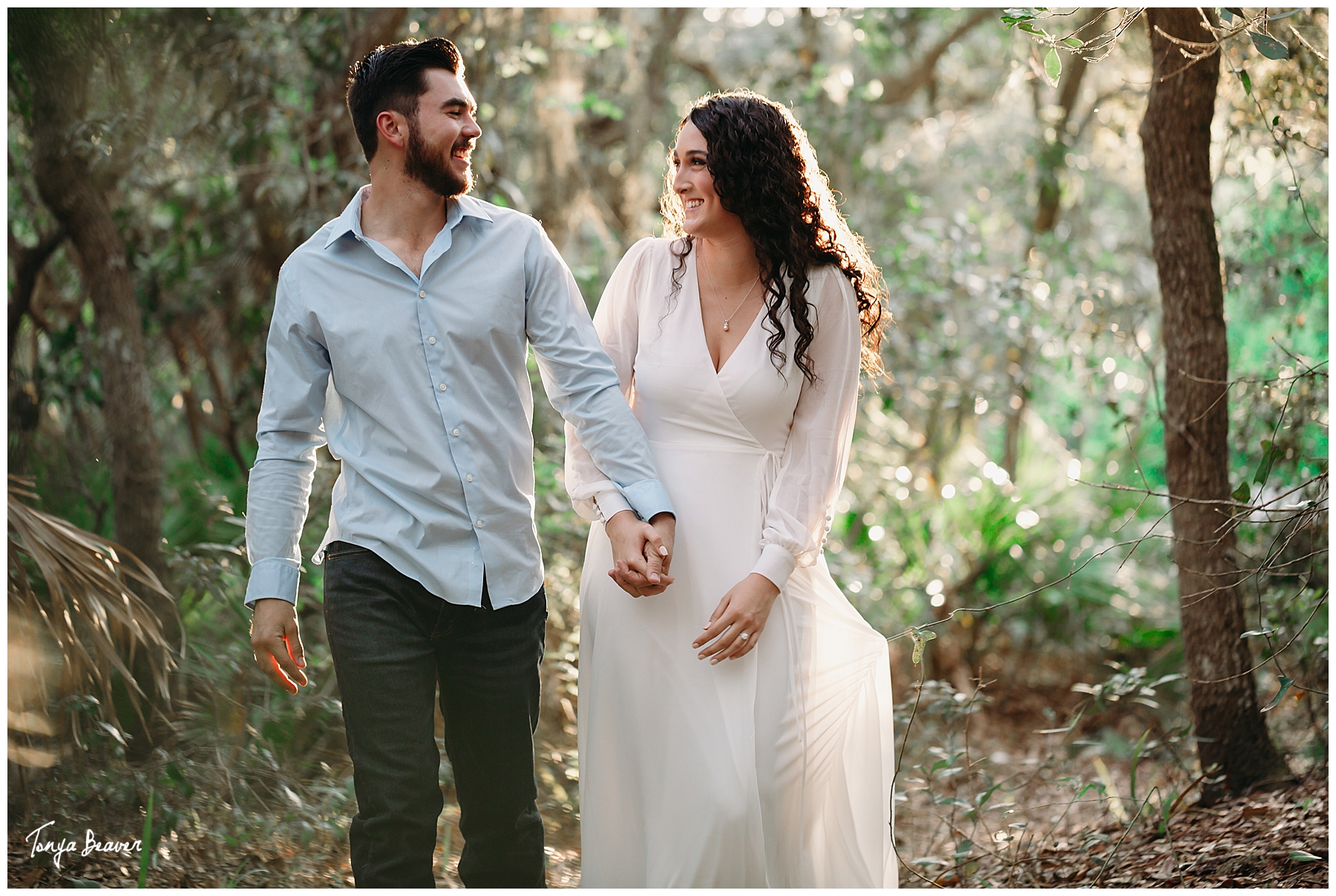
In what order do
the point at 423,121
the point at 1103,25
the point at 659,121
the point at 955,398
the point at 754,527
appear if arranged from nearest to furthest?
the point at 423,121 < the point at 754,527 < the point at 1103,25 < the point at 955,398 < the point at 659,121

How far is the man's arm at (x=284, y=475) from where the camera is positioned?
7.78 ft

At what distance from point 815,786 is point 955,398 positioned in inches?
187

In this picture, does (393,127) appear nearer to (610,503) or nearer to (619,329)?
(619,329)

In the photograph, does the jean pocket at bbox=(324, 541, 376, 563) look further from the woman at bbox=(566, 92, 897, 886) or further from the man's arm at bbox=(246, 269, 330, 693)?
the woman at bbox=(566, 92, 897, 886)

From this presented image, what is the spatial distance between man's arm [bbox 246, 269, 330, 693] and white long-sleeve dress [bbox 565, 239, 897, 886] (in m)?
0.66

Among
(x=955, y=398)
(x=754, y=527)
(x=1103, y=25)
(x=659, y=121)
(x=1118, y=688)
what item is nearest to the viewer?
(x=754, y=527)

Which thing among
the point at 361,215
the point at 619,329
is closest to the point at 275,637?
the point at 361,215

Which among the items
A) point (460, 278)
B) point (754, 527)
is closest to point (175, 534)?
point (460, 278)

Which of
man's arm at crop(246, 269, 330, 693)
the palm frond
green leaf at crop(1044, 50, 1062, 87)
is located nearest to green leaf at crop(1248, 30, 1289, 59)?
green leaf at crop(1044, 50, 1062, 87)

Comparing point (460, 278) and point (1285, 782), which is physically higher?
point (460, 278)

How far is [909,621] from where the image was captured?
645 cm

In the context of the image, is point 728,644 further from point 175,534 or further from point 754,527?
point 175,534

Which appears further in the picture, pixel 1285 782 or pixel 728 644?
pixel 1285 782
